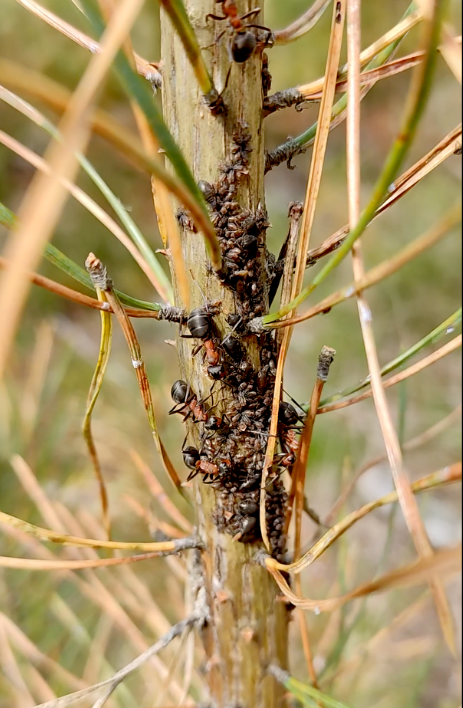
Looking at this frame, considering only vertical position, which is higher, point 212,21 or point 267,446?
point 212,21

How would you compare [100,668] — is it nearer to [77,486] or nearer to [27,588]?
[27,588]

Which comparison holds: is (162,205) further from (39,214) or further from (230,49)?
(39,214)

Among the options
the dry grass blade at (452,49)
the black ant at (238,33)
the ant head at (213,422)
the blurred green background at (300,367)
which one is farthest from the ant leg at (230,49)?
the blurred green background at (300,367)

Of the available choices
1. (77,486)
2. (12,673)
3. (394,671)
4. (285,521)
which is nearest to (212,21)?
(285,521)

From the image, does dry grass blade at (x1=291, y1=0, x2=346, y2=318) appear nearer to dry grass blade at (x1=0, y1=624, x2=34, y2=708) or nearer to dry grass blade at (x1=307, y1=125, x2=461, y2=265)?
dry grass blade at (x1=307, y1=125, x2=461, y2=265)

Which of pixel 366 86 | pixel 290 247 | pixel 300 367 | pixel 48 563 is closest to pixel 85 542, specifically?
pixel 48 563

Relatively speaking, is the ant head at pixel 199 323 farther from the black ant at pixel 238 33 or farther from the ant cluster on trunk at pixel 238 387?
the black ant at pixel 238 33
